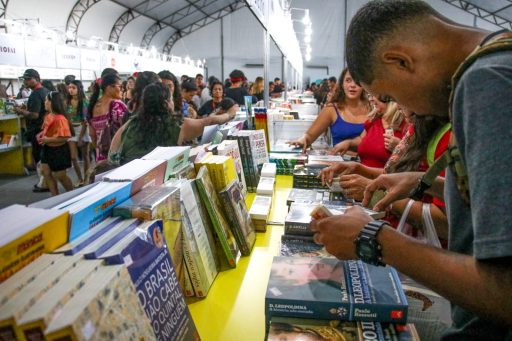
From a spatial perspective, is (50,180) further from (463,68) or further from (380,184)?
(463,68)

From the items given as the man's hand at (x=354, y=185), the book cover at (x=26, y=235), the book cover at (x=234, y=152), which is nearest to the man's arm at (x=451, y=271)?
the book cover at (x=26, y=235)

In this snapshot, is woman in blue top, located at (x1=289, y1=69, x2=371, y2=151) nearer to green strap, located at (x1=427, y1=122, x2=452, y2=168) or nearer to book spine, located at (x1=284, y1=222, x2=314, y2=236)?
green strap, located at (x1=427, y1=122, x2=452, y2=168)

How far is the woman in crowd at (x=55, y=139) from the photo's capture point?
499 centimetres

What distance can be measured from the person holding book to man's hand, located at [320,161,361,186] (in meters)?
1.10

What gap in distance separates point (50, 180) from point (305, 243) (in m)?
4.61

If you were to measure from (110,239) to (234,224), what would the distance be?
0.71m

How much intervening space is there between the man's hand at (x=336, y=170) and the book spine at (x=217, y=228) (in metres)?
0.80

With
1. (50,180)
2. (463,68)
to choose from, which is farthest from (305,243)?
(50,180)

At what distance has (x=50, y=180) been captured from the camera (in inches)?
204

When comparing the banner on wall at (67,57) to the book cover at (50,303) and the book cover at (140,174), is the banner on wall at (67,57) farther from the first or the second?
the book cover at (50,303)

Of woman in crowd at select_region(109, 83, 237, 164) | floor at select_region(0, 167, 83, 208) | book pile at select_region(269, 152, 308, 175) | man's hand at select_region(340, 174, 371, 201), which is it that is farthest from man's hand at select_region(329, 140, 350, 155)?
floor at select_region(0, 167, 83, 208)

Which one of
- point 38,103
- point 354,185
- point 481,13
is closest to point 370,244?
point 354,185

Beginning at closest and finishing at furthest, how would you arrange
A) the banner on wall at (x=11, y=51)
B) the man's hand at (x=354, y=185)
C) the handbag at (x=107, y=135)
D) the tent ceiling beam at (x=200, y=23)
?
the man's hand at (x=354, y=185)
the handbag at (x=107, y=135)
the banner on wall at (x=11, y=51)
the tent ceiling beam at (x=200, y=23)

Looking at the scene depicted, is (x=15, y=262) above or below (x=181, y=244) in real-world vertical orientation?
above
